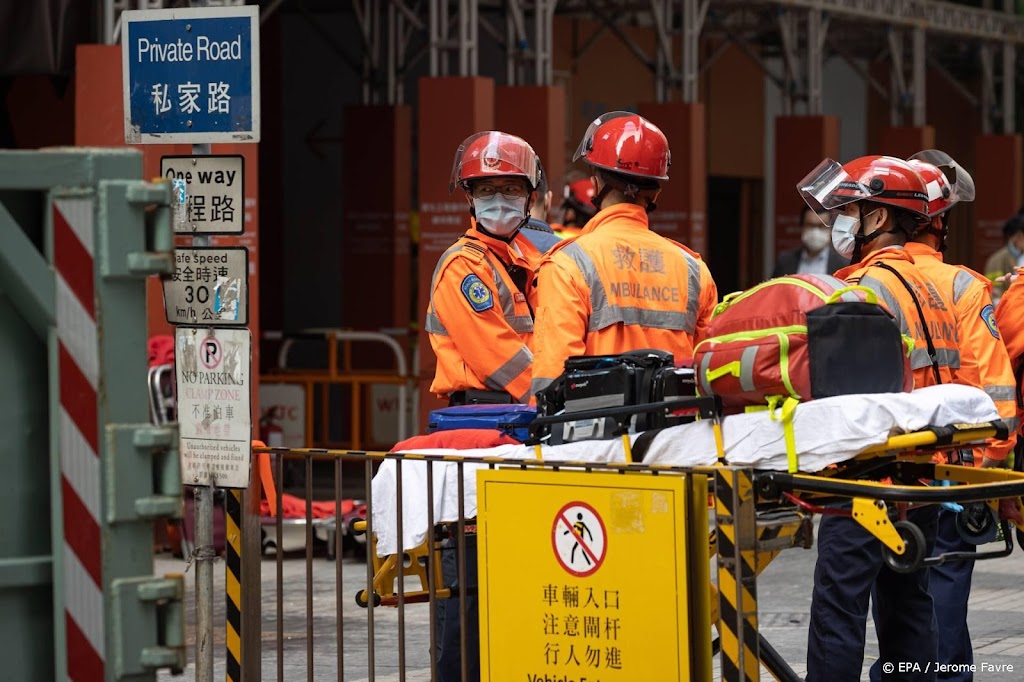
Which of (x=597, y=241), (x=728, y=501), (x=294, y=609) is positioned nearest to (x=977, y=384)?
(x=597, y=241)

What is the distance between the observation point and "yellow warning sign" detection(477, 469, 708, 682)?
505 cm

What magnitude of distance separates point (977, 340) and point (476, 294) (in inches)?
72.3

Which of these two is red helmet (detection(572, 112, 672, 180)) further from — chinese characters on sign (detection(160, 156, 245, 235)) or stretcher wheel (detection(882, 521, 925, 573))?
stretcher wheel (detection(882, 521, 925, 573))

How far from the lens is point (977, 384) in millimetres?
6703

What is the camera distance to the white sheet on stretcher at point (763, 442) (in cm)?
505

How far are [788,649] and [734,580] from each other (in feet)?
12.1

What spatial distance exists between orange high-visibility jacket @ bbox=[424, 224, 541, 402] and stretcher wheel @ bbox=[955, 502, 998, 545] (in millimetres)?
1706

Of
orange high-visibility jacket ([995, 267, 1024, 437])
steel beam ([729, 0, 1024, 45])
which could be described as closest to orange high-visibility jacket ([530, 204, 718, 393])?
orange high-visibility jacket ([995, 267, 1024, 437])

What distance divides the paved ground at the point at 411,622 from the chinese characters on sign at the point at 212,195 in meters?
1.74

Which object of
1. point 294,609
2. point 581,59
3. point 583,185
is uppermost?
point 581,59

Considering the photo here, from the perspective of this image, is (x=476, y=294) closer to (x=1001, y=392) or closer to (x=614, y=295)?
(x=614, y=295)

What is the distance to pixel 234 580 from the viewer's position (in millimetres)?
6160

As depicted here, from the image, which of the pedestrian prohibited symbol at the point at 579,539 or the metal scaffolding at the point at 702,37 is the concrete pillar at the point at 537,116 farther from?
the pedestrian prohibited symbol at the point at 579,539

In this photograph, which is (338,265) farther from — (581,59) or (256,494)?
(256,494)
